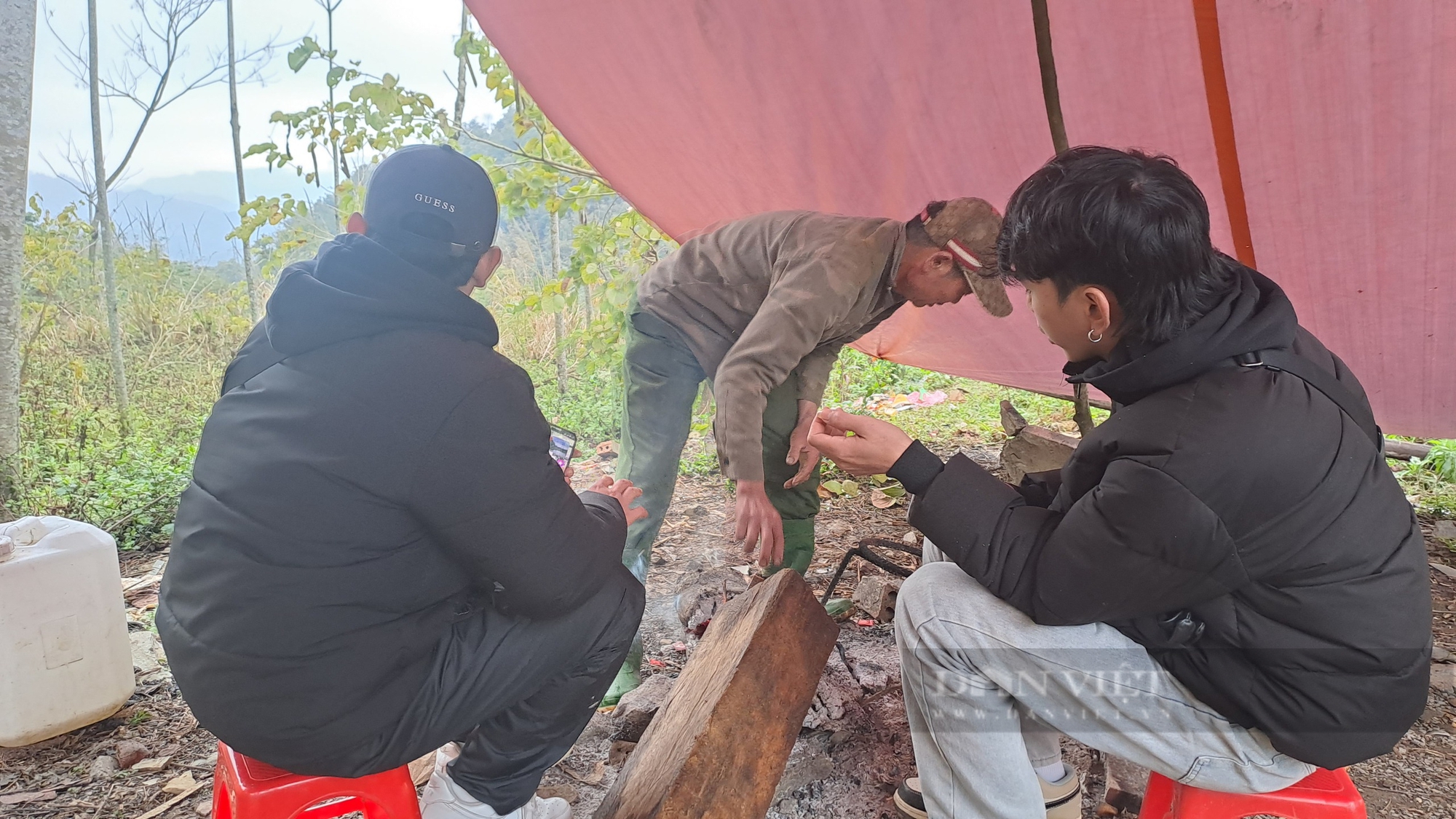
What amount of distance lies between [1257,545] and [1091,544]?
0.71 ft

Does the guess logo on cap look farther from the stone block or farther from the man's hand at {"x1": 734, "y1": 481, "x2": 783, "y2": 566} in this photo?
the stone block

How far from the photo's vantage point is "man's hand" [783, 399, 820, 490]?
249 centimetres

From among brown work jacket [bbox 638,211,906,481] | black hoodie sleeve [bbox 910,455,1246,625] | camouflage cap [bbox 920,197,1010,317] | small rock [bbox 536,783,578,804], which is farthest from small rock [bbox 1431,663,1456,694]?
small rock [bbox 536,783,578,804]

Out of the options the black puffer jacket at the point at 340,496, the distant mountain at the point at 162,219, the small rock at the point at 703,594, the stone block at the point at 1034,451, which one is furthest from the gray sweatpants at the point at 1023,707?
the distant mountain at the point at 162,219

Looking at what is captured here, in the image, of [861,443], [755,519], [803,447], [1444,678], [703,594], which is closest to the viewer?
[861,443]

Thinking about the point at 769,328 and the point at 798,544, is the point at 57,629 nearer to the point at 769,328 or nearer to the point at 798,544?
the point at 769,328

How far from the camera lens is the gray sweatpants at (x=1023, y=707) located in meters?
1.26

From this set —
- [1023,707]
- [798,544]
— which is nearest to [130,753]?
[798,544]

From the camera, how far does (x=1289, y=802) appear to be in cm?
129

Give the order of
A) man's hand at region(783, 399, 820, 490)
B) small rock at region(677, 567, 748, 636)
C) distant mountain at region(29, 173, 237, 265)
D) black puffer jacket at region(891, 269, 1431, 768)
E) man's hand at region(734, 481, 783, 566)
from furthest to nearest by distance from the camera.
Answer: distant mountain at region(29, 173, 237, 265) → small rock at region(677, 567, 748, 636) → man's hand at region(783, 399, 820, 490) → man's hand at region(734, 481, 783, 566) → black puffer jacket at region(891, 269, 1431, 768)

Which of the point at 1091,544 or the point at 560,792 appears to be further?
the point at 560,792

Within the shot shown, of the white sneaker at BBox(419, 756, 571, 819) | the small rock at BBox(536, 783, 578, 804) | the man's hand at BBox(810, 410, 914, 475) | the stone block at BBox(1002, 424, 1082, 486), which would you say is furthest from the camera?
the stone block at BBox(1002, 424, 1082, 486)

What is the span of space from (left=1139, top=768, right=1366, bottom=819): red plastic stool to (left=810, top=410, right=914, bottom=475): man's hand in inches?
30.0

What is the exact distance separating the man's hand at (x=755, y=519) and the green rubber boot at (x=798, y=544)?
1.54ft
